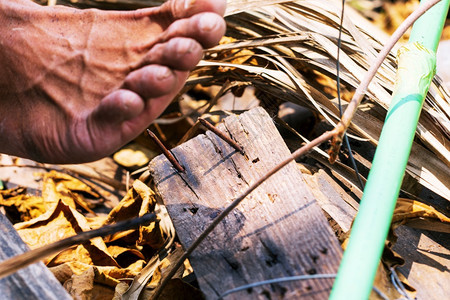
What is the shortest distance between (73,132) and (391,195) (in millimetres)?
763

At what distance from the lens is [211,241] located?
3.67ft

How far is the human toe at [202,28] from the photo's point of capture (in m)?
1.11

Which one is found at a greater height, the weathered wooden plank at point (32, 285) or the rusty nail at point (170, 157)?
the rusty nail at point (170, 157)

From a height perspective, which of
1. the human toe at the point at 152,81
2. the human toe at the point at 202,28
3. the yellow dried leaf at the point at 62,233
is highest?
the human toe at the point at 202,28

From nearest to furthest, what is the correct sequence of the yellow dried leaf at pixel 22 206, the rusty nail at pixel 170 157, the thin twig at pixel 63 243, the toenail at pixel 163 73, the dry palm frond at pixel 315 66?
the thin twig at pixel 63 243, the toenail at pixel 163 73, the rusty nail at pixel 170 157, the dry palm frond at pixel 315 66, the yellow dried leaf at pixel 22 206

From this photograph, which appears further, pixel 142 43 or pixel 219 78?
pixel 219 78

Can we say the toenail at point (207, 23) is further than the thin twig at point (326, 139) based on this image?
Yes

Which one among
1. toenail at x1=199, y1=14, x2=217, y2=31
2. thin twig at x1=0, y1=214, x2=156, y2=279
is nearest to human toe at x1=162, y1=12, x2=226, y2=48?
toenail at x1=199, y1=14, x2=217, y2=31

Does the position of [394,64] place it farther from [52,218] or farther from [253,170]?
[52,218]

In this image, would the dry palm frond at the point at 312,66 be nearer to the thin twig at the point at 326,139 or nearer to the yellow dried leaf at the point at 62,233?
the thin twig at the point at 326,139

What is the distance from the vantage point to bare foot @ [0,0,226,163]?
1101 millimetres

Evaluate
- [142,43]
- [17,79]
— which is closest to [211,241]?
[142,43]

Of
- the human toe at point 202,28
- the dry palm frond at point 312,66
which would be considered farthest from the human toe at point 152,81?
the dry palm frond at point 312,66

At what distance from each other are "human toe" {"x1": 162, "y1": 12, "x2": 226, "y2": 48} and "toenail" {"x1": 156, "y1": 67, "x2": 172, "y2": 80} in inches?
4.0
